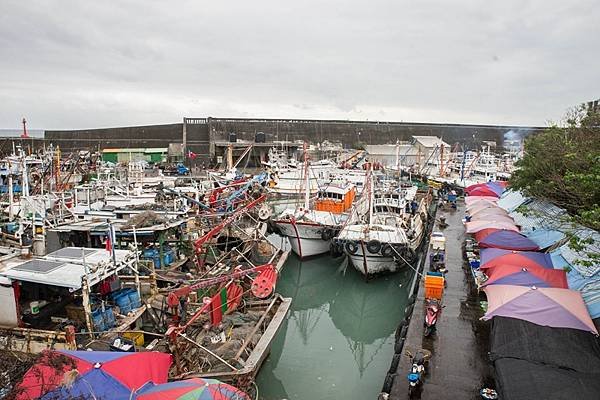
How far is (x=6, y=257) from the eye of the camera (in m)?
10.1

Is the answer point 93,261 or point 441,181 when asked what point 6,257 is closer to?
point 93,261

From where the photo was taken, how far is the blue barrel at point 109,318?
30.1 feet

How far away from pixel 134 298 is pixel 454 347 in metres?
7.43

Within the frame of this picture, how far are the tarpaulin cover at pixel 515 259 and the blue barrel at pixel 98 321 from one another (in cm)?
945

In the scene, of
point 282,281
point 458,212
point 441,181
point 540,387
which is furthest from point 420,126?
point 540,387

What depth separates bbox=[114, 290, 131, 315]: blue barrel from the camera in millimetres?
10009

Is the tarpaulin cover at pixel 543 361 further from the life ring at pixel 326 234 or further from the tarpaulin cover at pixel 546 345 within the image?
the life ring at pixel 326 234

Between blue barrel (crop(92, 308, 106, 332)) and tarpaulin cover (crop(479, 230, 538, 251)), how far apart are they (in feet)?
36.6

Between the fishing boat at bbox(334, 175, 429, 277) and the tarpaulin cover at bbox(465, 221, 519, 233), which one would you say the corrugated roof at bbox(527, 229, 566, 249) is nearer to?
the tarpaulin cover at bbox(465, 221, 519, 233)

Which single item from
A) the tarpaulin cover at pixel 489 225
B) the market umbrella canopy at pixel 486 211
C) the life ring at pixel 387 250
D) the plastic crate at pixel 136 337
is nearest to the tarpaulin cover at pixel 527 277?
the tarpaulin cover at pixel 489 225

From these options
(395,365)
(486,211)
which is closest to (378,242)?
(486,211)

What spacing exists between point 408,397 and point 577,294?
13.9ft


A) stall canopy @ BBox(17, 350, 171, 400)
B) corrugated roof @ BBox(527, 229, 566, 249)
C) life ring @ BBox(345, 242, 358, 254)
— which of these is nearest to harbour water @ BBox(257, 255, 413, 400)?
life ring @ BBox(345, 242, 358, 254)

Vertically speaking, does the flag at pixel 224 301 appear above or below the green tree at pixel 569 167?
below
